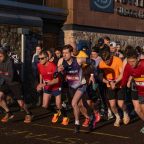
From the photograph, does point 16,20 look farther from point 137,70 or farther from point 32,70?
point 137,70

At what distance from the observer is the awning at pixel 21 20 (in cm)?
1505

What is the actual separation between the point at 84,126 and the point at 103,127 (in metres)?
0.43

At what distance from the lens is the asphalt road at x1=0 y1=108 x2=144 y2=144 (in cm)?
941

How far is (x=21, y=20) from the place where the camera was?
15.6m

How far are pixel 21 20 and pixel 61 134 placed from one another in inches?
253

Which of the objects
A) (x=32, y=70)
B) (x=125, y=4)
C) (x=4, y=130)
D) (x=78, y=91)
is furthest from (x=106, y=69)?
(x=125, y=4)

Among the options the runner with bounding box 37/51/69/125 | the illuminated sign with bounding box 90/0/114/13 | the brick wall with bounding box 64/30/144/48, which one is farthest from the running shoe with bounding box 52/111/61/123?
the illuminated sign with bounding box 90/0/114/13

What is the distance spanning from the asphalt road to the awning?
413 centimetres

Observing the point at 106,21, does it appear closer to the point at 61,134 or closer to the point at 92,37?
the point at 92,37

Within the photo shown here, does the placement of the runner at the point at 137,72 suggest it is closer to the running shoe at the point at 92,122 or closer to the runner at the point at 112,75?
the runner at the point at 112,75

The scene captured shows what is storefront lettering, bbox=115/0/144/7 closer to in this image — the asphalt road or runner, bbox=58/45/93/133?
the asphalt road

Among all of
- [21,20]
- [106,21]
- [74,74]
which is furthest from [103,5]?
[74,74]

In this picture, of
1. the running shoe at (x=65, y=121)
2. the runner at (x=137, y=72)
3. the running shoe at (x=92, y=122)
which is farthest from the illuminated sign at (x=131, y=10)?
the runner at (x=137, y=72)

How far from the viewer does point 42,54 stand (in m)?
11.4
